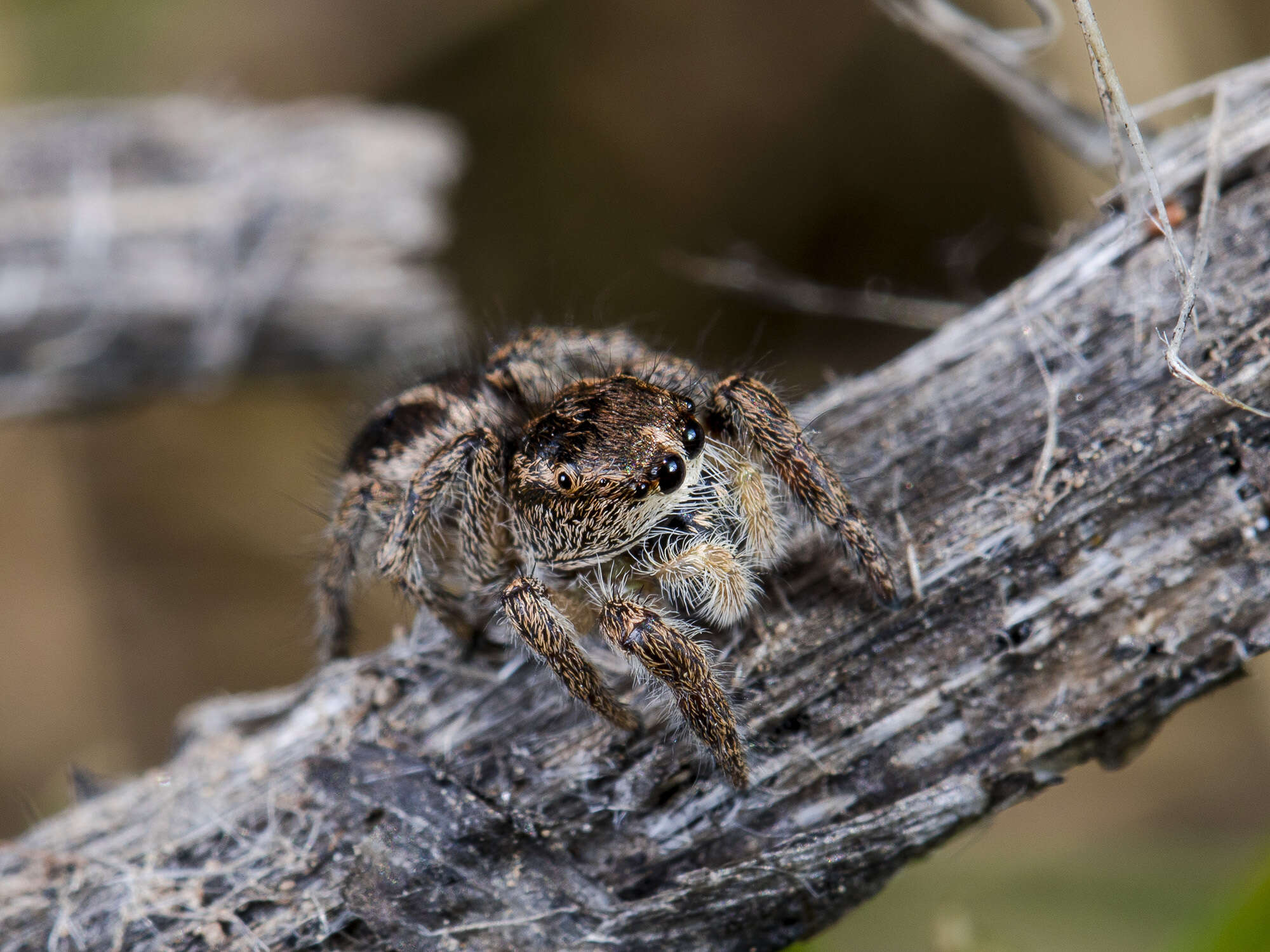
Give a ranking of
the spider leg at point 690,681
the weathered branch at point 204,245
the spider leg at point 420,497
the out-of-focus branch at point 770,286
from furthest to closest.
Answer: the out-of-focus branch at point 770,286
the weathered branch at point 204,245
the spider leg at point 420,497
the spider leg at point 690,681

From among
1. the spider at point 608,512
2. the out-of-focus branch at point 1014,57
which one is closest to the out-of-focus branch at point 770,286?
the out-of-focus branch at point 1014,57

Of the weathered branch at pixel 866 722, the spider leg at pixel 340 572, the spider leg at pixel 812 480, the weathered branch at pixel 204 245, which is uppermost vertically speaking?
the weathered branch at pixel 204 245

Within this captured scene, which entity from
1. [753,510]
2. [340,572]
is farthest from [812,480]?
[340,572]

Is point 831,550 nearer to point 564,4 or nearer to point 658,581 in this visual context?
point 658,581

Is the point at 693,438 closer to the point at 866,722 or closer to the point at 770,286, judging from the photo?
the point at 866,722

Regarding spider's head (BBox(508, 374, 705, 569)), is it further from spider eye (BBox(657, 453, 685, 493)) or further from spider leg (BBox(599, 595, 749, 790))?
spider leg (BBox(599, 595, 749, 790))

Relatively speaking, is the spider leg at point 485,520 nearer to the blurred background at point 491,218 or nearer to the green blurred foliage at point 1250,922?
the green blurred foliage at point 1250,922

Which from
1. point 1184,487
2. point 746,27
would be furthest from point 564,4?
point 1184,487

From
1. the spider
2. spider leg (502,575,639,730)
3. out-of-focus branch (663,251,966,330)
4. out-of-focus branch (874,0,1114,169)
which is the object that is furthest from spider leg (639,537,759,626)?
out-of-focus branch (663,251,966,330)
